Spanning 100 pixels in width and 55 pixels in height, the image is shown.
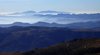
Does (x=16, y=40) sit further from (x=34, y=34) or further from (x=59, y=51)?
(x=59, y=51)

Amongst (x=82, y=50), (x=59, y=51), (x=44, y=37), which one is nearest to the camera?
(x=82, y=50)

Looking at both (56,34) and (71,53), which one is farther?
(56,34)

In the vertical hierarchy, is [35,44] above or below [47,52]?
below

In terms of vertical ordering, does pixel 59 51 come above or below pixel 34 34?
above

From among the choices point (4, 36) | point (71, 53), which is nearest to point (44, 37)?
point (4, 36)

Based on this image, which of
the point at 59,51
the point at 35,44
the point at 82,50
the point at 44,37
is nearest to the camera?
the point at 82,50

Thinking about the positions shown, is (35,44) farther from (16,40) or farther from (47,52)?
(47,52)

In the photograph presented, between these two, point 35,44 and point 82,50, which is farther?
point 35,44

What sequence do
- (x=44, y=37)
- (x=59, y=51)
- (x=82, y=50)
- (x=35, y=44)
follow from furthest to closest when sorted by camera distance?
(x=44, y=37) → (x=35, y=44) → (x=59, y=51) → (x=82, y=50)

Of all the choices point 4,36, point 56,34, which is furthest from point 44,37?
point 4,36
